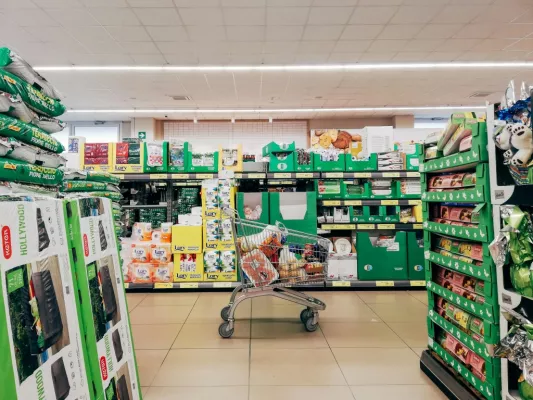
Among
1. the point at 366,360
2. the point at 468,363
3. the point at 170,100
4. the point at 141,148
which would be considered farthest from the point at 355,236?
the point at 170,100

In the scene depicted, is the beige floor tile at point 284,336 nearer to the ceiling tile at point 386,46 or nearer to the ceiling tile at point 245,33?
the ceiling tile at point 245,33

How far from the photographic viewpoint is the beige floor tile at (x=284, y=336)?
263cm

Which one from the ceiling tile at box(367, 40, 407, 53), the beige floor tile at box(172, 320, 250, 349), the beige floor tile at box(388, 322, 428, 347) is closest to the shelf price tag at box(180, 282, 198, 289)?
the beige floor tile at box(172, 320, 250, 349)

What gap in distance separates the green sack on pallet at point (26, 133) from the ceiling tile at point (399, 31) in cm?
545

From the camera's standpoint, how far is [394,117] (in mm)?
12031

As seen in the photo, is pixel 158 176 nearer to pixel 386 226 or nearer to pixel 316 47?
pixel 386 226

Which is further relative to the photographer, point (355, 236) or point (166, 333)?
point (355, 236)

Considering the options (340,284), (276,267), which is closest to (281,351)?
(276,267)

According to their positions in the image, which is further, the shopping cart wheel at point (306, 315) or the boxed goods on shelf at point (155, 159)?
the boxed goods on shelf at point (155, 159)

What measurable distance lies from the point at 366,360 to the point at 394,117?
1119 cm

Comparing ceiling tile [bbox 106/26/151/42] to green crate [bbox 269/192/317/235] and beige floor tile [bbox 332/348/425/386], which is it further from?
beige floor tile [bbox 332/348/425/386]

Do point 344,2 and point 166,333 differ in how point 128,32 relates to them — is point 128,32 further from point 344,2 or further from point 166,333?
point 166,333

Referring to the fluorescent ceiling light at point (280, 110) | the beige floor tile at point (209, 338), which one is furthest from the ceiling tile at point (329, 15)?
the fluorescent ceiling light at point (280, 110)

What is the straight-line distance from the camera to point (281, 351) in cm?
253
